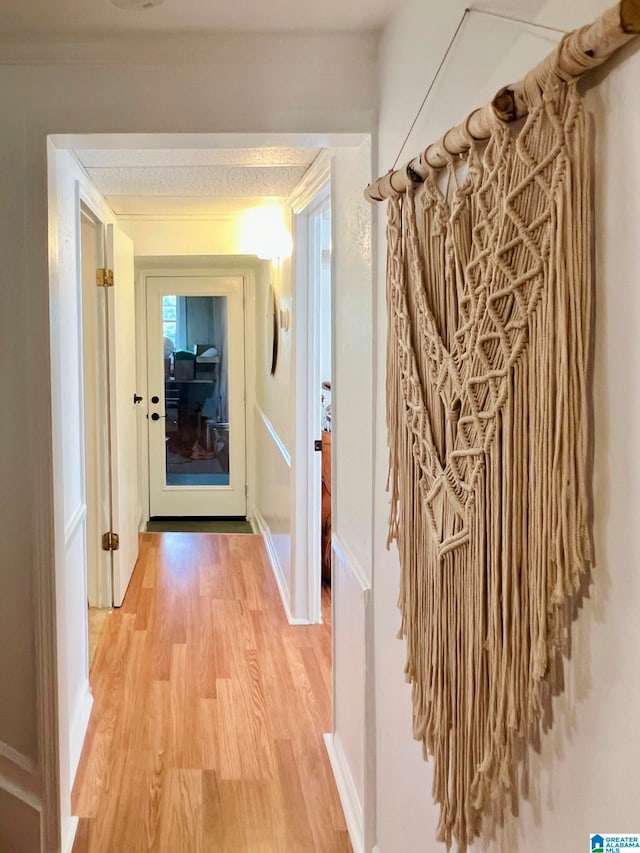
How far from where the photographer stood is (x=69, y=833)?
6.99 feet

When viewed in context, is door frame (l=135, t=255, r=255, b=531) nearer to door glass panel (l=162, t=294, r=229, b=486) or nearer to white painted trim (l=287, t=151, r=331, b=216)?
door glass panel (l=162, t=294, r=229, b=486)

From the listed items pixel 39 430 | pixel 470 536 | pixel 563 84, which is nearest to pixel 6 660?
pixel 39 430

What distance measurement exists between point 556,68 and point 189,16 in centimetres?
116

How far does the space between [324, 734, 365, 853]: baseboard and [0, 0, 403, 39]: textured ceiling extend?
2.03m

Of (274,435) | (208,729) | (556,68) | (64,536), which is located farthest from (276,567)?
(556,68)

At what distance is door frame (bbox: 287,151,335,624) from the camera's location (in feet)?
12.0

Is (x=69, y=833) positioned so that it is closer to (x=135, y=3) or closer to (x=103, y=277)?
(x=135, y=3)

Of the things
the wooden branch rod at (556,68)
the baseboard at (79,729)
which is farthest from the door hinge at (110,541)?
the wooden branch rod at (556,68)

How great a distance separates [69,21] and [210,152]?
1047 mm

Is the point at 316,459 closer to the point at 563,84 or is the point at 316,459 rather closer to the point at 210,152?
the point at 210,152

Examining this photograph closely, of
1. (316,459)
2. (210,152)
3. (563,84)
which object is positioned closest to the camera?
(563,84)

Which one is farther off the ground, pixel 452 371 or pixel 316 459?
pixel 452 371

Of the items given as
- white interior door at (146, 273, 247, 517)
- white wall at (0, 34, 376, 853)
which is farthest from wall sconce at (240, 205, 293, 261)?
white wall at (0, 34, 376, 853)

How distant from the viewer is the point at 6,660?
6.57 feet
